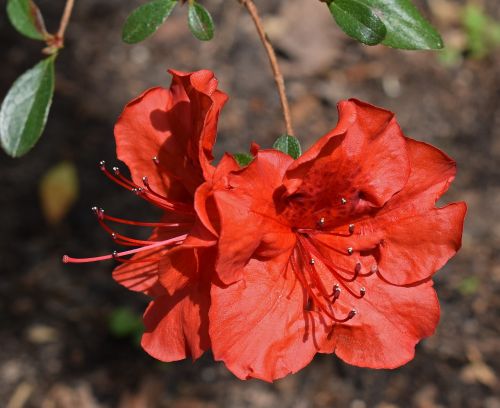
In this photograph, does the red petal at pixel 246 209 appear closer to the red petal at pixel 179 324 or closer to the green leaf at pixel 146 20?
the red petal at pixel 179 324

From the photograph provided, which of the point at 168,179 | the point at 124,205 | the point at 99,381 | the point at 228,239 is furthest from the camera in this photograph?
the point at 124,205

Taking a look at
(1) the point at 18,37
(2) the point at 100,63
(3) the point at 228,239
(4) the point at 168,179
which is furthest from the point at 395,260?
(1) the point at 18,37

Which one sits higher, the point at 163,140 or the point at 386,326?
the point at 163,140

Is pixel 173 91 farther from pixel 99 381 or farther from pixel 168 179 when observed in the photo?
pixel 99 381

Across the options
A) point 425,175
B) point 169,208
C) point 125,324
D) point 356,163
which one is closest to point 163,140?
point 169,208

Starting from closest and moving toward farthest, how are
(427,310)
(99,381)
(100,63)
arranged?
(427,310) → (99,381) → (100,63)

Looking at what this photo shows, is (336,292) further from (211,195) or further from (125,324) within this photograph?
(125,324)

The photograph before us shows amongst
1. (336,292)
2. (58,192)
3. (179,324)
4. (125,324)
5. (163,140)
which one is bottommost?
(125,324)
